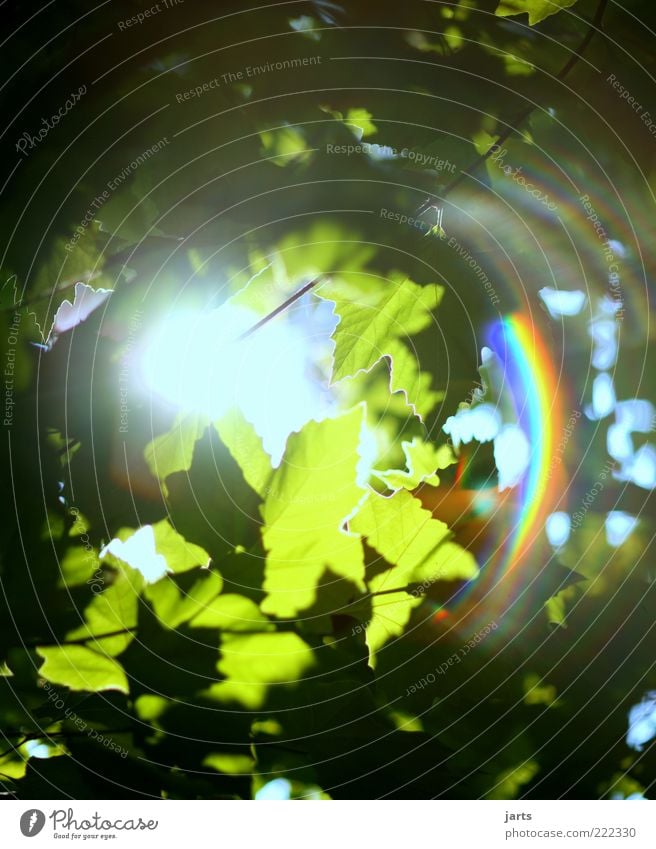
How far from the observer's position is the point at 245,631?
0.38 meters

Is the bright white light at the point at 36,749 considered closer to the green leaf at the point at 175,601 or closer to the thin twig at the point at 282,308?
the green leaf at the point at 175,601

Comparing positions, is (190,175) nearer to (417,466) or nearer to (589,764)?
(417,466)

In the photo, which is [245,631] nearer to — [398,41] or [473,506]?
[473,506]

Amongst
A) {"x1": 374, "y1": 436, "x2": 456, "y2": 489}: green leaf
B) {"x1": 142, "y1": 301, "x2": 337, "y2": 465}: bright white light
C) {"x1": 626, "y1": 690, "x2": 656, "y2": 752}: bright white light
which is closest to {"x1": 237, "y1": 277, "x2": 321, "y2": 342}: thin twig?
{"x1": 142, "y1": 301, "x2": 337, "y2": 465}: bright white light

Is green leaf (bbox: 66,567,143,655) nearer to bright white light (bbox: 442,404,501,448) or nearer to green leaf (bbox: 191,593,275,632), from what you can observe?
green leaf (bbox: 191,593,275,632)

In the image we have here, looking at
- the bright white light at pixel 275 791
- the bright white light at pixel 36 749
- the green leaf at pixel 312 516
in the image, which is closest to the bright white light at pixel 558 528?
the green leaf at pixel 312 516

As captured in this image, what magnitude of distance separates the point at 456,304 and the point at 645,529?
0.71ft

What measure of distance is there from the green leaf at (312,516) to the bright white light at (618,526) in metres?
0.18

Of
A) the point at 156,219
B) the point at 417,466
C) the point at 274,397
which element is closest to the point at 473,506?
the point at 417,466

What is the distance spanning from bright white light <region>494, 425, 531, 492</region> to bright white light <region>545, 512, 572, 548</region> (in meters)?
0.04

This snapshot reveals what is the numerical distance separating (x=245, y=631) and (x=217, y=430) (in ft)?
0.43

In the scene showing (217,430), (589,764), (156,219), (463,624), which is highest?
(156,219)

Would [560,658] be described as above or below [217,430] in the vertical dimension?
below

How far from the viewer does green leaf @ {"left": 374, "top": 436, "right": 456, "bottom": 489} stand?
0.39m
